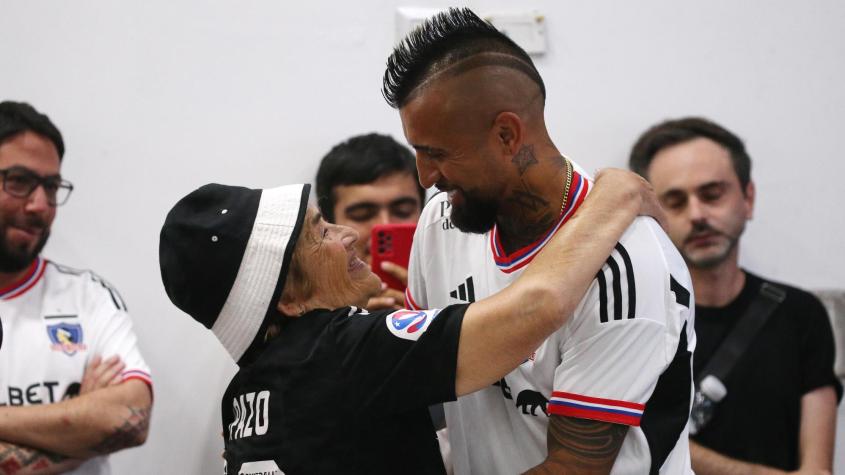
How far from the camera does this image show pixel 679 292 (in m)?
1.58

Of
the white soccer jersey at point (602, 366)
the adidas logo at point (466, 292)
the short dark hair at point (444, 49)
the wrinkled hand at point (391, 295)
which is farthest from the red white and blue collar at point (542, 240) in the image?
the wrinkled hand at point (391, 295)

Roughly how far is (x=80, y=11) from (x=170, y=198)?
65 centimetres

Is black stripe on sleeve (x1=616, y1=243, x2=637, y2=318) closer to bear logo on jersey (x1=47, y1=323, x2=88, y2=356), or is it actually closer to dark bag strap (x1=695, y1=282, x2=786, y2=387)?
dark bag strap (x1=695, y1=282, x2=786, y2=387)

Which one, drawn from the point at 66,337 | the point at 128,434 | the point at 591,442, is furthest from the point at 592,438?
the point at 66,337

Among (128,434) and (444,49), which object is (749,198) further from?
(128,434)

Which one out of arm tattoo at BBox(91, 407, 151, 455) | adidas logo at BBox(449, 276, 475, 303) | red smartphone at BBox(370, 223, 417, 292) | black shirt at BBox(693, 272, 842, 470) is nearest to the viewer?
adidas logo at BBox(449, 276, 475, 303)

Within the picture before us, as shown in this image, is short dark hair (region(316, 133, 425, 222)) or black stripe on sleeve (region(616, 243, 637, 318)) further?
short dark hair (region(316, 133, 425, 222))

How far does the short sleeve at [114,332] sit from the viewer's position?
2477mm

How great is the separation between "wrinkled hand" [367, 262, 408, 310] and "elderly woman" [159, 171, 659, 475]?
0.88m

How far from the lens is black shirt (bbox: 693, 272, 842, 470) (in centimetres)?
268

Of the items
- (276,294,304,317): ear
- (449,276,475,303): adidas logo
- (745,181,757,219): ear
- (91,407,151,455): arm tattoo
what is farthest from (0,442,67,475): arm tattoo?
(745,181,757,219): ear

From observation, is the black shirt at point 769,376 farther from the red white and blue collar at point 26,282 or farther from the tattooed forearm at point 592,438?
the red white and blue collar at point 26,282

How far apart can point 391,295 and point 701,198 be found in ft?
3.55

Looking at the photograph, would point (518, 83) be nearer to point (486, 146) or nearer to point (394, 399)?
point (486, 146)
